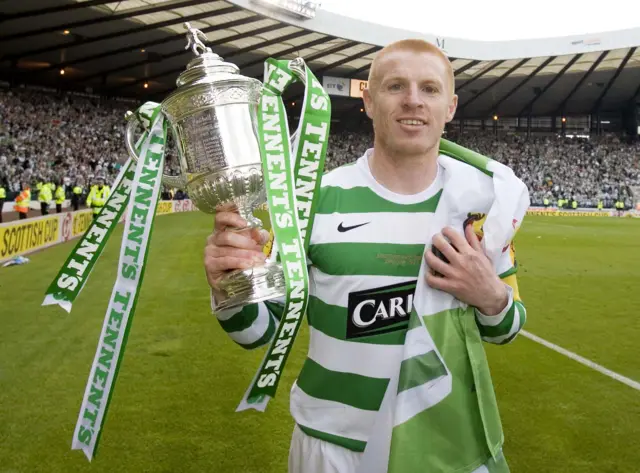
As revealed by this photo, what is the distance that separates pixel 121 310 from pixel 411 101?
1032mm

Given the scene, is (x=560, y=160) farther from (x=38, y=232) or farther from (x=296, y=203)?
(x=296, y=203)

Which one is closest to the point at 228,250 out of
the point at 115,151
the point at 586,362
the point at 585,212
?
the point at 586,362

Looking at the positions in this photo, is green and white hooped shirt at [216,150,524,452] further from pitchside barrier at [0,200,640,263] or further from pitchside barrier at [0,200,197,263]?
pitchside barrier at [0,200,197,263]

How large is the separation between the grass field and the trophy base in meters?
2.21

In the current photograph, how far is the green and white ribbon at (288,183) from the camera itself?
1.44 meters

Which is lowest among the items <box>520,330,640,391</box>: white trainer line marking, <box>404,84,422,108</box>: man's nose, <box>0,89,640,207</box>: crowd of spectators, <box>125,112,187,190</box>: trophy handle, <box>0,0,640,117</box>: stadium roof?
<box>520,330,640,391</box>: white trainer line marking

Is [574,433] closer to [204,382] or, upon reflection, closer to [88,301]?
[204,382]

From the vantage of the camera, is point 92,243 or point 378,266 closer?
point 378,266

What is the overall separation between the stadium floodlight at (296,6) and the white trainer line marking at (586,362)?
67.9 feet

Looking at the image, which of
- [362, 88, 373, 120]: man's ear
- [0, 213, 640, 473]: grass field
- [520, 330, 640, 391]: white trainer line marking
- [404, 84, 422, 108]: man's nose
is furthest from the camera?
[520, 330, 640, 391]: white trainer line marking

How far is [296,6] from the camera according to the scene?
24859 mm

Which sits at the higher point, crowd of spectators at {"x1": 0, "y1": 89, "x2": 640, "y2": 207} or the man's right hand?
crowd of spectators at {"x1": 0, "y1": 89, "x2": 640, "y2": 207}

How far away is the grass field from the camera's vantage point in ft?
11.6

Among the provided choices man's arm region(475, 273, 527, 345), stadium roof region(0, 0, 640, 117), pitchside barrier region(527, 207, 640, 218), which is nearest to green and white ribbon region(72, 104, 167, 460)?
man's arm region(475, 273, 527, 345)
